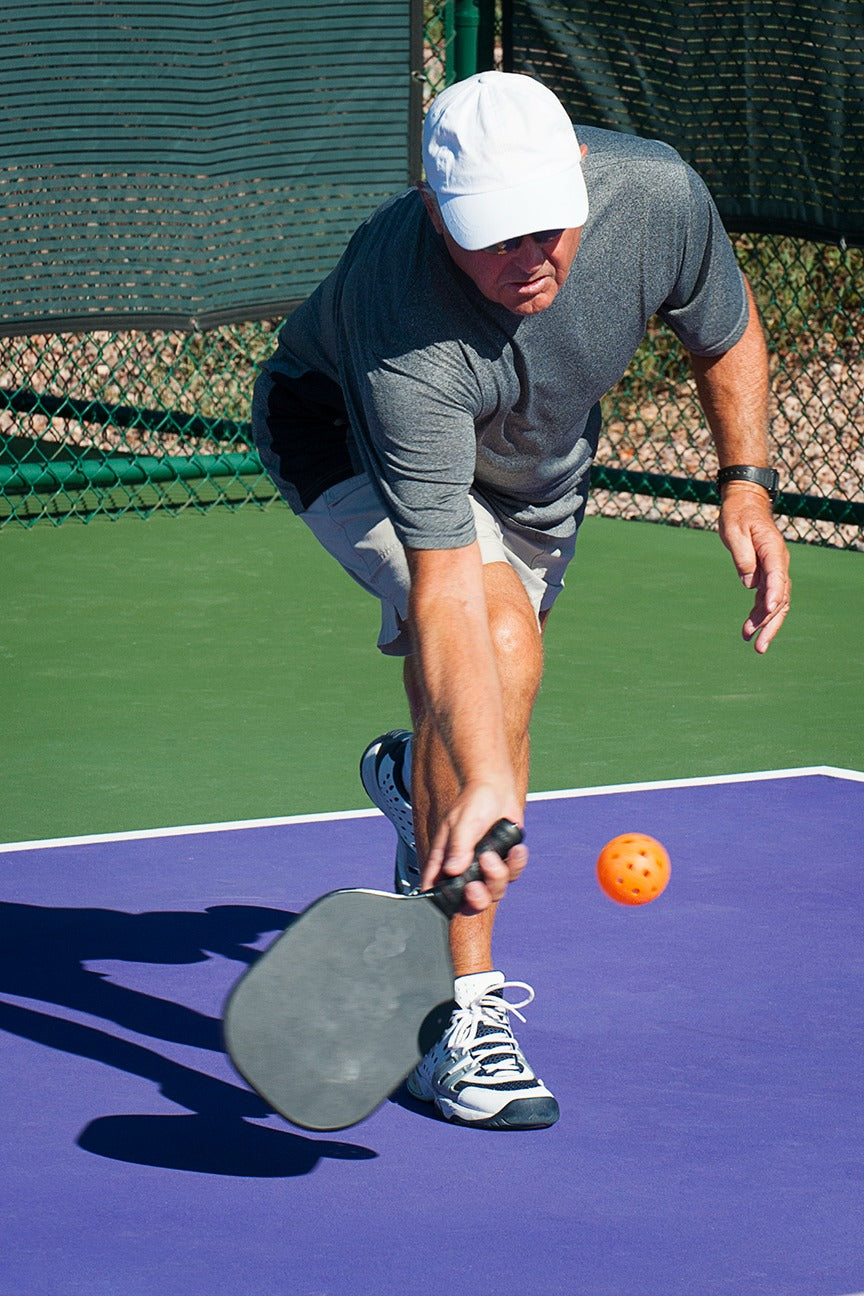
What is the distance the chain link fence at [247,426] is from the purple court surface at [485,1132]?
389 centimetres

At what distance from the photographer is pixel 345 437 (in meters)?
3.94

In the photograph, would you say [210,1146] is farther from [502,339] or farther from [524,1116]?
[502,339]

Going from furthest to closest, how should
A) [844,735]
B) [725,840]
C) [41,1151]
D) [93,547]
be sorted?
[93,547]
[844,735]
[725,840]
[41,1151]

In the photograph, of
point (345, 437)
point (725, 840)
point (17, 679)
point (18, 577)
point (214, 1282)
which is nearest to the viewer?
point (214, 1282)

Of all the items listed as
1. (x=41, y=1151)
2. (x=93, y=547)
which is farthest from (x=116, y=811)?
(x=93, y=547)

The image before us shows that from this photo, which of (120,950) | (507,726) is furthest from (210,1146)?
(120,950)

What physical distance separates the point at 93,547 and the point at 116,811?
3280mm

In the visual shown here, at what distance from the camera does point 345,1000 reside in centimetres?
290

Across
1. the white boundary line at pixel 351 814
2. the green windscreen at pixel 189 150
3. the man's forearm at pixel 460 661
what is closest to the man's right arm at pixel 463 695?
the man's forearm at pixel 460 661

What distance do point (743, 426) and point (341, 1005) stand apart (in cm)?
141

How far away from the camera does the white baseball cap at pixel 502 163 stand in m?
2.97

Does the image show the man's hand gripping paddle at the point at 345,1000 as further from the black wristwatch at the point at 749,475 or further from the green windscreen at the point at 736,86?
the green windscreen at the point at 736,86

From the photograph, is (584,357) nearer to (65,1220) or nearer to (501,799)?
(501,799)

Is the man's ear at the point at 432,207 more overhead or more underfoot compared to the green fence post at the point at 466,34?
more overhead
